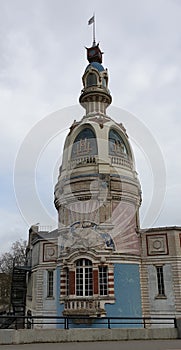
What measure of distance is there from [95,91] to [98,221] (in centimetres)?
1393

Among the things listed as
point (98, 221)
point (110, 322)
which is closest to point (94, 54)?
point (98, 221)

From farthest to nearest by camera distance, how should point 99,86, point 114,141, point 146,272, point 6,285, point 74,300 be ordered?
point 6,285 < point 99,86 < point 114,141 < point 146,272 < point 74,300

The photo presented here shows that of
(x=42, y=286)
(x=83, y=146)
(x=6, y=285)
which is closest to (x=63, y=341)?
(x=42, y=286)

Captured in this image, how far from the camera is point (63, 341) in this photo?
37.1 feet

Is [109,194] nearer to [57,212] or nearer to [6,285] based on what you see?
[57,212]

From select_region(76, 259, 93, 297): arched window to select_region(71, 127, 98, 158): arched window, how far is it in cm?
906

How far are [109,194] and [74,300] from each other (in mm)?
8241

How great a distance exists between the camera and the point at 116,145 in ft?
95.9

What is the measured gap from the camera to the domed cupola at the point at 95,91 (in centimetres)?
3297

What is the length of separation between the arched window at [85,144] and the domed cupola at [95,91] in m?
3.24

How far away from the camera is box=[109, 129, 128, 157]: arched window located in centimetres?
2869

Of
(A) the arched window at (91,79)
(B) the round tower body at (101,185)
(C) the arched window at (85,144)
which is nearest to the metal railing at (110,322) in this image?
(B) the round tower body at (101,185)

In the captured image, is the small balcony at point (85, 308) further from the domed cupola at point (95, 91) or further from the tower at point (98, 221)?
the domed cupola at point (95, 91)

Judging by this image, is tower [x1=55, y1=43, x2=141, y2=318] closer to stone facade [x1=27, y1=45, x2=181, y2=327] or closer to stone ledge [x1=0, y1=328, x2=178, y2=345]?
stone facade [x1=27, y1=45, x2=181, y2=327]
